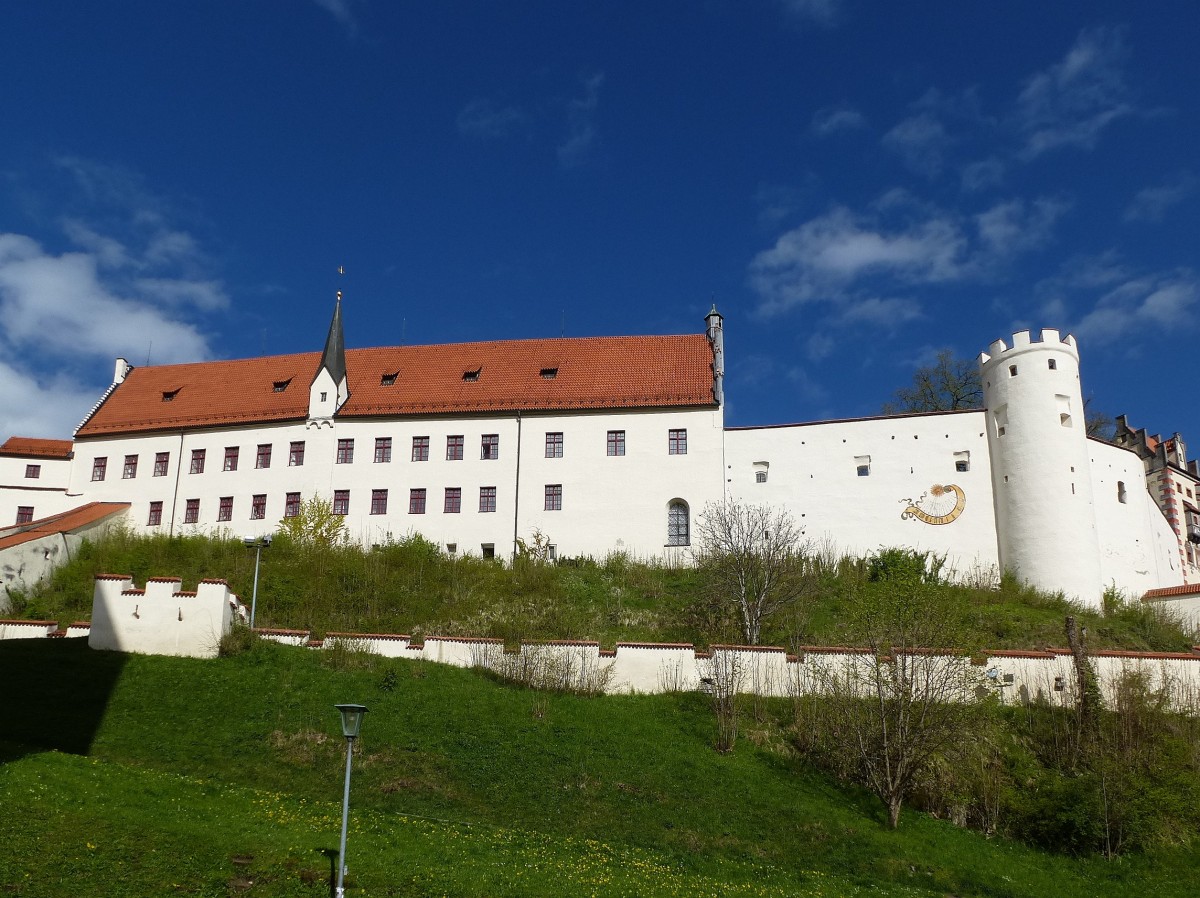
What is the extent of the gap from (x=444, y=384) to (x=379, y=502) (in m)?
6.15

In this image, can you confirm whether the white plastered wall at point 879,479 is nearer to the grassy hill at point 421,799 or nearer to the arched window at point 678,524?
the arched window at point 678,524

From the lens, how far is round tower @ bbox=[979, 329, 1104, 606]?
3756 cm

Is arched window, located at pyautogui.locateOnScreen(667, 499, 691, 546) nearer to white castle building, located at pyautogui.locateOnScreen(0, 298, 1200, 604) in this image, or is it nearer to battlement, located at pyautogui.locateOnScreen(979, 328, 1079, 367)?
white castle building, located at pyautogui.locateOnScreen(0, 298, 1200, 604)

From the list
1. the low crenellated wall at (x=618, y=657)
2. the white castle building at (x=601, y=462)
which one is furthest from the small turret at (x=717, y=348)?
the low crenellated wall at (x=618, y=657)

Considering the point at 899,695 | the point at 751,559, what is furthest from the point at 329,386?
the point at 899,695

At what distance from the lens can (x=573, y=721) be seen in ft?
79.5

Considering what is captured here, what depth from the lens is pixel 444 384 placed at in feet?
152

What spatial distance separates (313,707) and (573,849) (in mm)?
8254

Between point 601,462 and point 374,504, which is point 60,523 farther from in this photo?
point 601,462

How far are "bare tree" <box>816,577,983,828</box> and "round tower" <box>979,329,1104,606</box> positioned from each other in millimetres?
13285

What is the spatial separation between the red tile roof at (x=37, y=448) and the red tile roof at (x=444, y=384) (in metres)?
1.10

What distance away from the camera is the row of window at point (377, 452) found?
140 ft

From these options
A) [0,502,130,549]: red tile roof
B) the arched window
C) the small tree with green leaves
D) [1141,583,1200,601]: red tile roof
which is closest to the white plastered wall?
the arched window

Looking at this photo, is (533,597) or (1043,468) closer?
(533,597)
